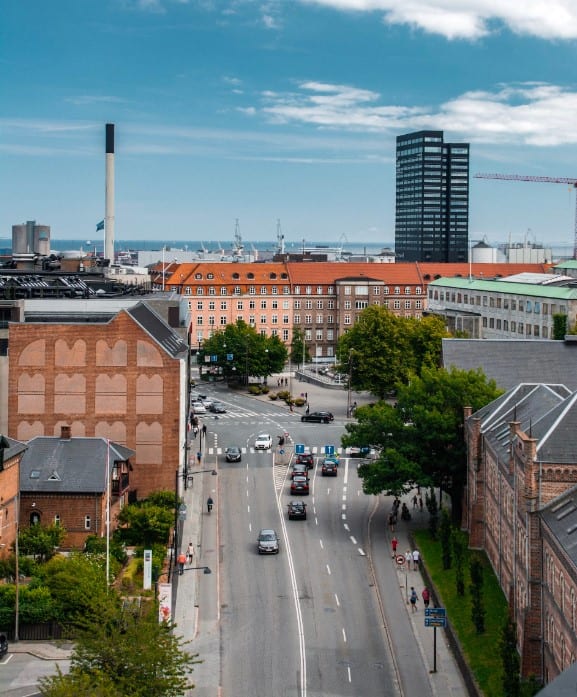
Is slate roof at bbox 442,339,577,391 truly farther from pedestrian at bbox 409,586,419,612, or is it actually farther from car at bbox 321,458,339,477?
pedestrian at bbox 409,586,419,612

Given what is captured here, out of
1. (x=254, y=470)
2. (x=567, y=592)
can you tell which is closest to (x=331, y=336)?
(x=254, y=470)

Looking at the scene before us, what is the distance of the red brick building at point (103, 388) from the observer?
274ft

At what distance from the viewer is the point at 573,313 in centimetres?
Result: 14900

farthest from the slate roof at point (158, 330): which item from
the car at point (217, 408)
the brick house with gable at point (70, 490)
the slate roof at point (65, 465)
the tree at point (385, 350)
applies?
the tree at point (385, 350)

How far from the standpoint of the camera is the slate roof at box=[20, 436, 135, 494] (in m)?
73.0

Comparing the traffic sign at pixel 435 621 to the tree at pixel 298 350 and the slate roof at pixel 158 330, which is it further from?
the tree at pixel 298 350

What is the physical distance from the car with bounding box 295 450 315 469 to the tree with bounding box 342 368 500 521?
1566 centimetres

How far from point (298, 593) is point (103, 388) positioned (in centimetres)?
2501

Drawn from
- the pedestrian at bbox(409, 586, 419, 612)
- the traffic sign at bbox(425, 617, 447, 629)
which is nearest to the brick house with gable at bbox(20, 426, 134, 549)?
the pedestrian at bbox(409, 586, 419, 612)

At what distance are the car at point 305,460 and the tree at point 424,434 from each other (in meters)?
15.7

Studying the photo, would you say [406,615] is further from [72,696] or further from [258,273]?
[258,273]

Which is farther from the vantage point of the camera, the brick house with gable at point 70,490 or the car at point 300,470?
A: the car at point 300,470

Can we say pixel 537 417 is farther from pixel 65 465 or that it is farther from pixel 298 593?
pixel 65 465

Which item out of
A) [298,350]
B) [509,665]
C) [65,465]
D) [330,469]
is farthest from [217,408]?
[509,665]
